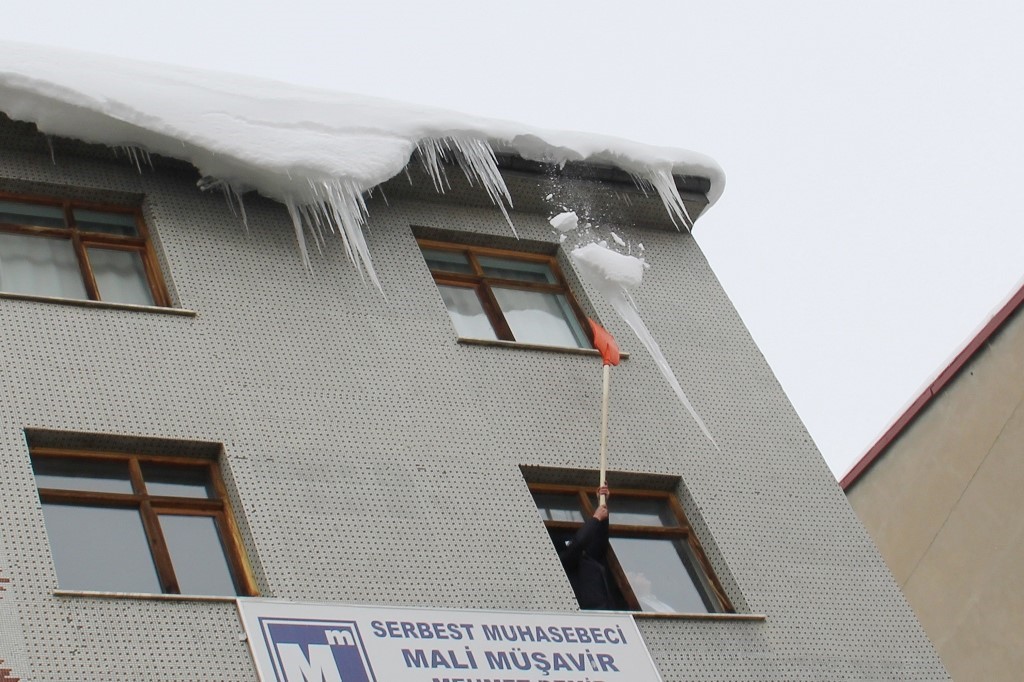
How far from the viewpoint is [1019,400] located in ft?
49.4

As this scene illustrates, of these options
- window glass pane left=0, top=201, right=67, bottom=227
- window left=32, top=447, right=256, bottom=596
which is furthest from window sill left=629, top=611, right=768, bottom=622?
window glass pane left=0, top=201, right=67, bottom=227

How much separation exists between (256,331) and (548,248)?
3.00 m

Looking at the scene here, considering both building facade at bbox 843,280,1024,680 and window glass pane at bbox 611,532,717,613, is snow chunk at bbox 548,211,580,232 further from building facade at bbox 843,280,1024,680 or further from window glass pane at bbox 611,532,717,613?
building facade at bbox 843,280,1024,680

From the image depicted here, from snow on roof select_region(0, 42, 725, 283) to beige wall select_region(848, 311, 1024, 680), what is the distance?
7308mm

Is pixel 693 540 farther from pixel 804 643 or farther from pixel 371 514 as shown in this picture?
pixel 371 514

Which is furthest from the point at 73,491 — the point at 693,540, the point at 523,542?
the point at 693,540

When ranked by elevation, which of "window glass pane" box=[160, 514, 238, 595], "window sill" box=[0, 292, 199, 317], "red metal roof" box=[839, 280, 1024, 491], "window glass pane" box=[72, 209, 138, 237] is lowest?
"window glass pane" box=[160, 514, 238, 595]

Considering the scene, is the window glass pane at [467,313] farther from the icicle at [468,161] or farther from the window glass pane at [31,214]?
the window glass pane at [31,214]

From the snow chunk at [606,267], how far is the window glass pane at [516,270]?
27cm

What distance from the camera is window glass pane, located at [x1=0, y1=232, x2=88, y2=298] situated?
27.8 ft

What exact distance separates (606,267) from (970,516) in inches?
276

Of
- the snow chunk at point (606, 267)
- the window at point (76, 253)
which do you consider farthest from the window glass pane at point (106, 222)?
the snow chunk at point (606, 267)

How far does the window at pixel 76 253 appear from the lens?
8.56 meters

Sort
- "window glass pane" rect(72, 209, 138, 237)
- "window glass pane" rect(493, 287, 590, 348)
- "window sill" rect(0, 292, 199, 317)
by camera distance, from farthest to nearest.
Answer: "window glass pane" rect(493, 287, 590, 348), "window glass pane" rect(72, 209, 138, 237), "window sill" rect(0, 292, 199, 317)
